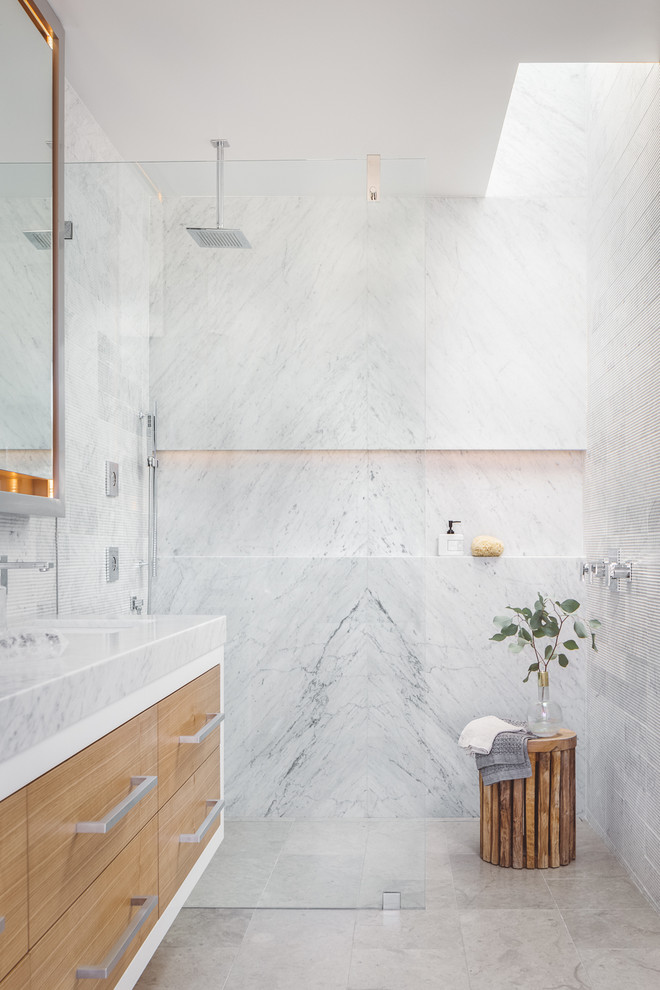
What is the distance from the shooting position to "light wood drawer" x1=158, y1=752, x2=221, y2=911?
200 centimetres

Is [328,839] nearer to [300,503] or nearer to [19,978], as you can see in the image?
[300,503]

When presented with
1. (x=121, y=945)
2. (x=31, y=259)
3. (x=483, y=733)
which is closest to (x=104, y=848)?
(x=121, y=945)

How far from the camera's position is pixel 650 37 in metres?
2.57

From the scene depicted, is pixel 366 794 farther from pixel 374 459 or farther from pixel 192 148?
pixel 192 148

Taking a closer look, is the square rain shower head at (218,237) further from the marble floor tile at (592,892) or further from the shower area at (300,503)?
the marble floor tile at (592,892)

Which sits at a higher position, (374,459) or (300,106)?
(300,106)

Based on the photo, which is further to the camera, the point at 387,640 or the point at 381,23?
the point at 387,640

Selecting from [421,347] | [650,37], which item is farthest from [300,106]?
[650,37]

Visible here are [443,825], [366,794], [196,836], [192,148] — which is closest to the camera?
[196,836]

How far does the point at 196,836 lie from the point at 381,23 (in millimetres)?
2273

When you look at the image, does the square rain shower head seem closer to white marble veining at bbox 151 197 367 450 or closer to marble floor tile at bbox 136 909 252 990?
white marble veining at bbox 151 197 367 450

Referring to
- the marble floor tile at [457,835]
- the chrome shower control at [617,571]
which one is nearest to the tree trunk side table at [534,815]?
the marble floor tile at [457,835]

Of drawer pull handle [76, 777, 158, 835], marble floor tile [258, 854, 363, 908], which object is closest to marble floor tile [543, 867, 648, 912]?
marble floor tile [258, 854, 363, 908]

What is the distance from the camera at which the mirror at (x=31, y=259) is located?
2.24m
